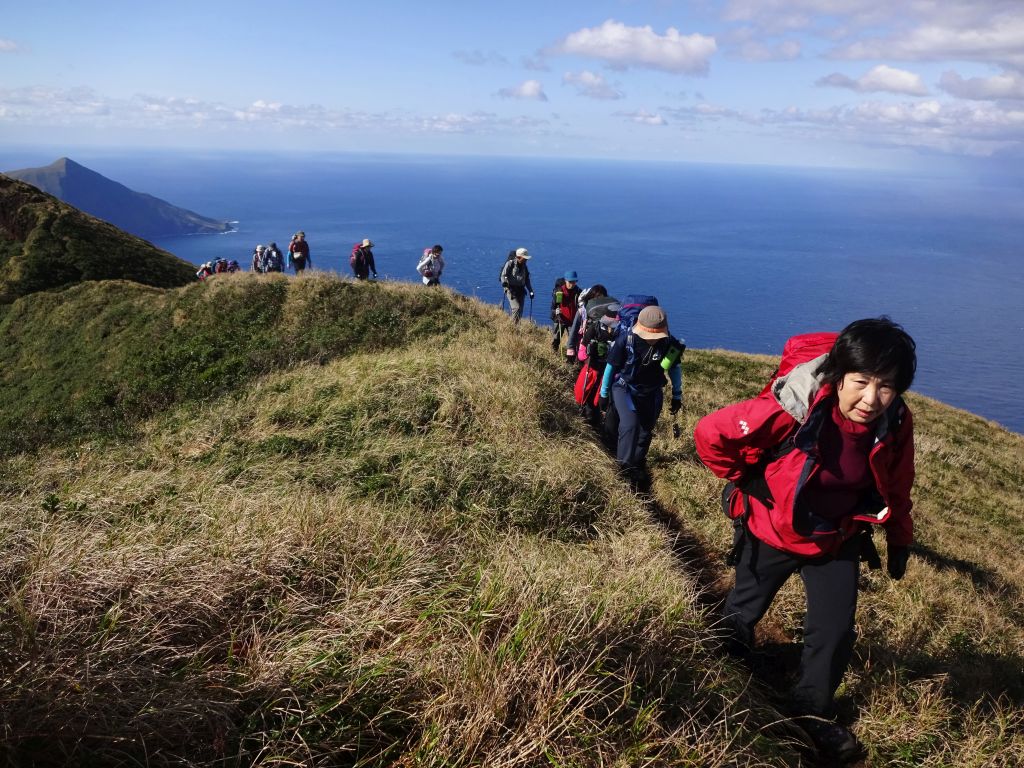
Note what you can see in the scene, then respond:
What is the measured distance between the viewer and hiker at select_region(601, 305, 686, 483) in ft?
22.9

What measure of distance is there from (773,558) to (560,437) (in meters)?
4.47

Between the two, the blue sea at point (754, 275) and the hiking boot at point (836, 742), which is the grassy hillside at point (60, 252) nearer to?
the hiking boot at point (836, 742)

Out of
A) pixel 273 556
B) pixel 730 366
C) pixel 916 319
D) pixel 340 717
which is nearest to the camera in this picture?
pixel 340 717

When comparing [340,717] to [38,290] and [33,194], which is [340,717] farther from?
[33,194]

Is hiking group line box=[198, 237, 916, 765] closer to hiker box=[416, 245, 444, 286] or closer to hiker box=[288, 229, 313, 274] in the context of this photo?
hiker box=[416, 245, 444, 286]

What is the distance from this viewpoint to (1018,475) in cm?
1437

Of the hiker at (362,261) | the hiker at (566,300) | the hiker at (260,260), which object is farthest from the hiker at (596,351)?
the hiker at (260,260)

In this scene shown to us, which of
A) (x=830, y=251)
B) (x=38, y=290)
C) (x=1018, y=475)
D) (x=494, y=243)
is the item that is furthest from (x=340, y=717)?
(x=830, y=251)

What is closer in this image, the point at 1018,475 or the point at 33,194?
the point at 1018,475

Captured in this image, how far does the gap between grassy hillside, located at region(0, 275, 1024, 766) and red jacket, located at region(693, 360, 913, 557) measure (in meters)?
0.86

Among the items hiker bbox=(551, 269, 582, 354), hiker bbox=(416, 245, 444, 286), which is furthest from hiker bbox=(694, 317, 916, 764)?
hiker bbox=(416, 245, 444, 286)

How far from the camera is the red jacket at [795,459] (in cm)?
331

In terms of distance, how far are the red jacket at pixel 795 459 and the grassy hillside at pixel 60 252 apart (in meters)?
28.1

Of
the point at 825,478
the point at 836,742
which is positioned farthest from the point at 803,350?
the point at 836,742
